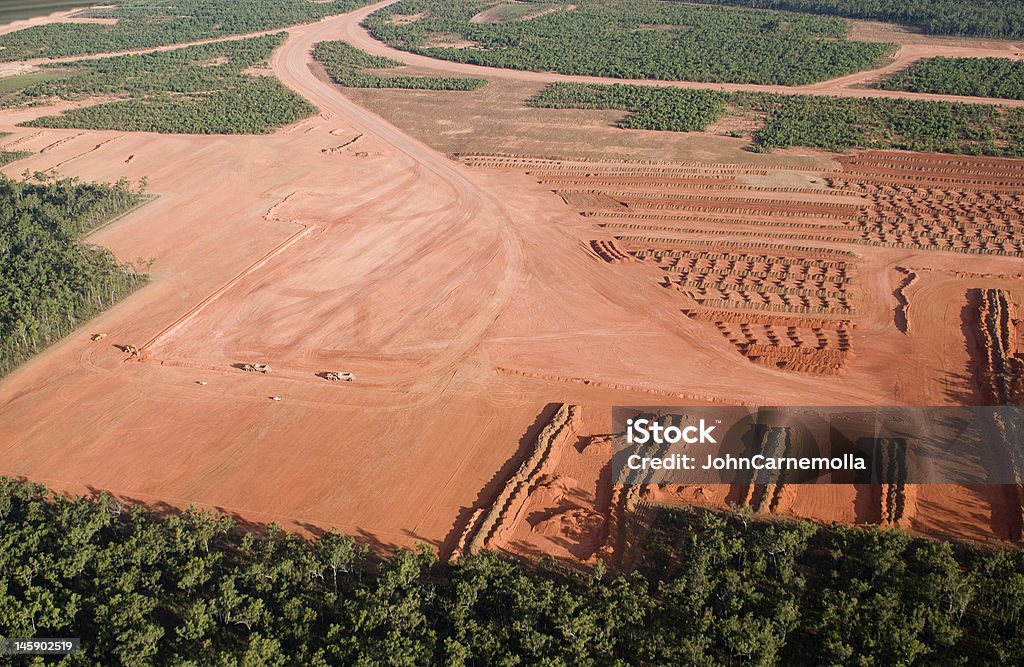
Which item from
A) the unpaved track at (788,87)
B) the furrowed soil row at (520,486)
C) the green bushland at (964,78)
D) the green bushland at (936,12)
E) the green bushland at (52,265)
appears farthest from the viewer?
the green bushland at (936,12)

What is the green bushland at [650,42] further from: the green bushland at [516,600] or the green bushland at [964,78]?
the green bushland at [516,600]

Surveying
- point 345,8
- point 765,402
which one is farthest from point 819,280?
point 345,8

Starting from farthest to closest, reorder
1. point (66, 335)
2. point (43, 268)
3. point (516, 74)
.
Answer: point (516, 74) < point (43, 268) < point (66, 335)

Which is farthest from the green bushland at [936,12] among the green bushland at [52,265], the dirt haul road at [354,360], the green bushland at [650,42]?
the green bushland at [52,265]

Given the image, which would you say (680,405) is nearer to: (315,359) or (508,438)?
(508,438)

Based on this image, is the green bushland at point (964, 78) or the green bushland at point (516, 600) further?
the green bushland at point (964, 78)

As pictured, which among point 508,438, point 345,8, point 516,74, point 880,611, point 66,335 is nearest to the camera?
point 880,611

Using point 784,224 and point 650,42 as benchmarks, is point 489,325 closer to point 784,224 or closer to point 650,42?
point 784,224
